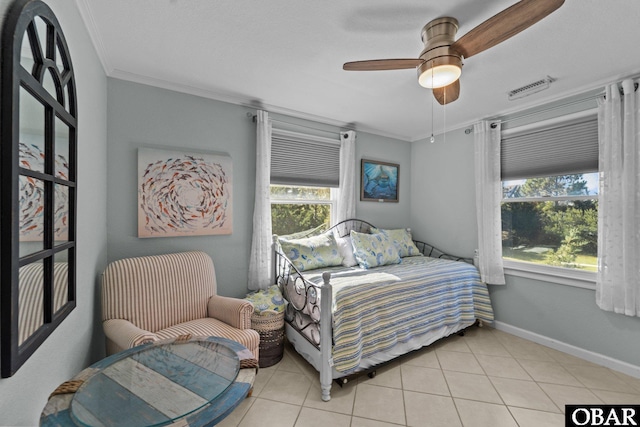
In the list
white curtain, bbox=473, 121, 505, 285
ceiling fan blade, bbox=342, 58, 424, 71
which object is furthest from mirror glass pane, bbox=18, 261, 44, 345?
white curtain, bbox=473, 121, 505, 285

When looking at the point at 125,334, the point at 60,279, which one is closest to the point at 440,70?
the point at 60,279

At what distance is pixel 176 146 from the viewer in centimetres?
251

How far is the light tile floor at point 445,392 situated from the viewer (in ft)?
5.99

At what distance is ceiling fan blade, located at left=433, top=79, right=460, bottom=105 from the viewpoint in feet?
6.28

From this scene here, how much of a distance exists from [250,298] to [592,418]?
2635mm

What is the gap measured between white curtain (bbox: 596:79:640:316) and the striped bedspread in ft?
3.38

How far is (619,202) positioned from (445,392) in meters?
2.12

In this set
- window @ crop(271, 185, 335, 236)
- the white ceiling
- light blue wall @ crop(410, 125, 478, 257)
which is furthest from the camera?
light blue wall @ crop(410, 125, 478, 257)

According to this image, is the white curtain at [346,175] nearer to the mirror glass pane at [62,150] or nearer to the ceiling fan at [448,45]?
the ceiling fan at [448,45]

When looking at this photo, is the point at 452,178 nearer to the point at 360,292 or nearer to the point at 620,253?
the point at 620,253

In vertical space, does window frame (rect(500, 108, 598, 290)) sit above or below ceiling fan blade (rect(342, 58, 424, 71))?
below

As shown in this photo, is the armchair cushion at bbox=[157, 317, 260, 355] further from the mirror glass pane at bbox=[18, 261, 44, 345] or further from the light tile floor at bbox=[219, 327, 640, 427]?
the mirror glass pane at bbox=[18, 261, 44, 345]

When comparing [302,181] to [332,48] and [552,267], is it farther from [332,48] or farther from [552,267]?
[552,267]

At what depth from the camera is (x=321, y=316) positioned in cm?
204
